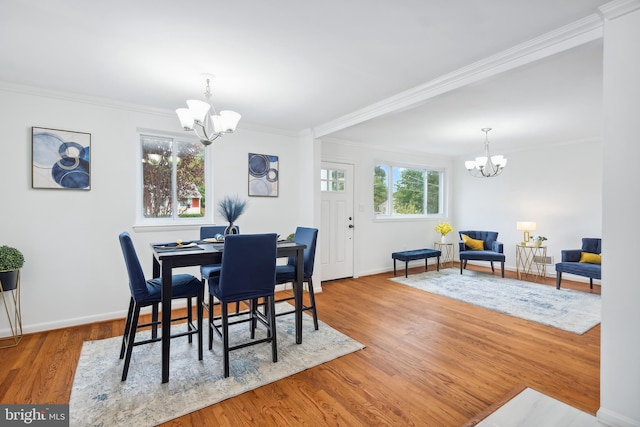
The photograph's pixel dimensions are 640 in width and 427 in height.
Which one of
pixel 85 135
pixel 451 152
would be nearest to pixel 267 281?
pixel 85 135

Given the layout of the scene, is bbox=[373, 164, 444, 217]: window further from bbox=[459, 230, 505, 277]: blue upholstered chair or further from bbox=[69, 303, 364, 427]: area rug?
bbox=[69, 303, 364, 427]: area rug

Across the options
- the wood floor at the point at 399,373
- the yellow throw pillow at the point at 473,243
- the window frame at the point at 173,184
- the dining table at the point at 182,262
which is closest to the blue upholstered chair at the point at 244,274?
the dining table at the point at 182,262

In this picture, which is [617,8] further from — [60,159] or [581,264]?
[60,159]

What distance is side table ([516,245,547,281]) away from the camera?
5770 millimetres

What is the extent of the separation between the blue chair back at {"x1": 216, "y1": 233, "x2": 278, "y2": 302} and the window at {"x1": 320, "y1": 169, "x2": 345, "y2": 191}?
2.89 meters

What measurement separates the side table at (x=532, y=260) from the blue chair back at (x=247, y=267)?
515 cm

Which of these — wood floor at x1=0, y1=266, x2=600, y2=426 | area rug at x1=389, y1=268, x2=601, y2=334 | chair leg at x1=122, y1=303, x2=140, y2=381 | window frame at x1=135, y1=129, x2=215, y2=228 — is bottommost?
wood floor at x1=0, y1=266, x2=600, y2=426

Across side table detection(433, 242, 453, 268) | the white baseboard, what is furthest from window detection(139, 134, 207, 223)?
side table detection(433, 242, 453, 268)

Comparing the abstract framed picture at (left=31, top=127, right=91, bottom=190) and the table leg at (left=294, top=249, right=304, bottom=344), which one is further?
the abstract framed picture at (left=31, top=127, right=91, bottom=190)

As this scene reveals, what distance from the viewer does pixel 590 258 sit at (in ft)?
15.5

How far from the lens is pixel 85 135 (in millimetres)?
3297

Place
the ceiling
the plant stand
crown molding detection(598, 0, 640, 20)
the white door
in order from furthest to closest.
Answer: the white door, the plant stand, the ceiling, crown molding detection(598, 0, 640, 20)

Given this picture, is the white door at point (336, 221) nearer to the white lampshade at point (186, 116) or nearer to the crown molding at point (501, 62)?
the crown molding at point (501, 62)

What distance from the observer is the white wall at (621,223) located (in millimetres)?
1680
